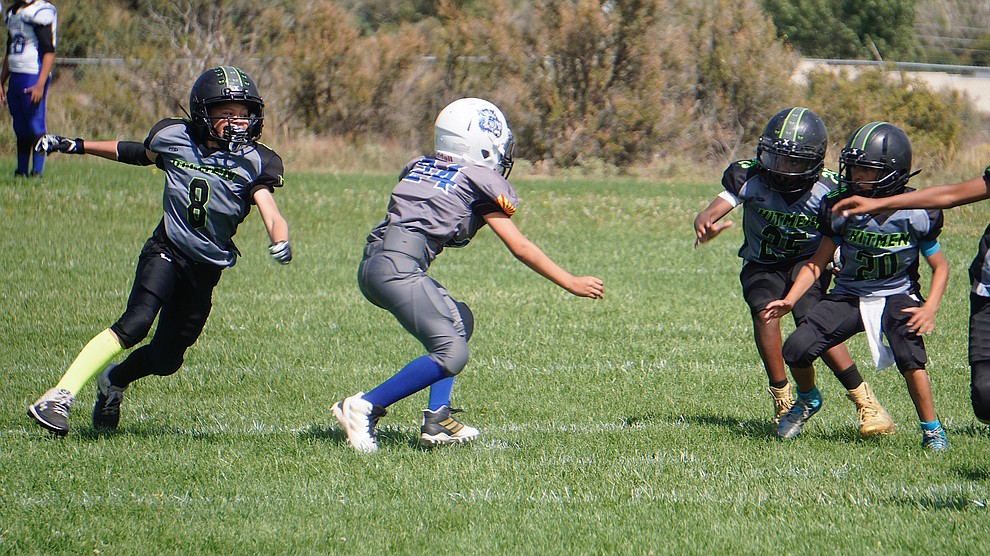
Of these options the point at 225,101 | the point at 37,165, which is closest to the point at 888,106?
the point at 37,165

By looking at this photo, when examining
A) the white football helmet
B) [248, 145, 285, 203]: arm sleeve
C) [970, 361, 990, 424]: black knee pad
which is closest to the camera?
[970, 361, 990, 424]: black knee pad

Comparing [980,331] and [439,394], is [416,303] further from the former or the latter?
[980,331]

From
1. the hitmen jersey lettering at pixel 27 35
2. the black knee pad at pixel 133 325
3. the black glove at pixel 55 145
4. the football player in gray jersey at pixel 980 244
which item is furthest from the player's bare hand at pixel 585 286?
the hitmen jersey lettering at pixel 27 35

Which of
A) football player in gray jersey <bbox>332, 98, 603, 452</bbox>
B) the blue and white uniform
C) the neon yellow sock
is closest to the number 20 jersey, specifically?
football player in gray jersey <bbox>332, 98, 603, 452</bbox>

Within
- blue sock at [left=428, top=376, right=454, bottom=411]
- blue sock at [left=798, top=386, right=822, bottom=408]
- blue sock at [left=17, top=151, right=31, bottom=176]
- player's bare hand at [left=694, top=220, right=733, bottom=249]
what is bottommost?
blue sock at [left=17, top=151, right=31, bottom=176]

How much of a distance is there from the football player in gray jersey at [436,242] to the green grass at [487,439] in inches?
12.0

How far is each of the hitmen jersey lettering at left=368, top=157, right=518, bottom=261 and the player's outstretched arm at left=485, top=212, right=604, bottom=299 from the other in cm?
7

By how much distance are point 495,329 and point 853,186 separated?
4.07 metres

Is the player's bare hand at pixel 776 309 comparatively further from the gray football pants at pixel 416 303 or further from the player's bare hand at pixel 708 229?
the gray football pants at pixel 416 303

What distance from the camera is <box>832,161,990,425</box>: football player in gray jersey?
4578 mm

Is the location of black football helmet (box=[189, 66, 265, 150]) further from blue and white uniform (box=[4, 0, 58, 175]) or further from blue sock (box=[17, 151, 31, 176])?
blue sock (box=[17, 151, 31, 176])

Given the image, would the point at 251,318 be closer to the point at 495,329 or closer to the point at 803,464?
the point at 495,329

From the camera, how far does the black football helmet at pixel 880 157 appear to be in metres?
5.47

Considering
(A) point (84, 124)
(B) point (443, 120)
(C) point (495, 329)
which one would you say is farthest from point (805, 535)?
(A) point (84, 124)
